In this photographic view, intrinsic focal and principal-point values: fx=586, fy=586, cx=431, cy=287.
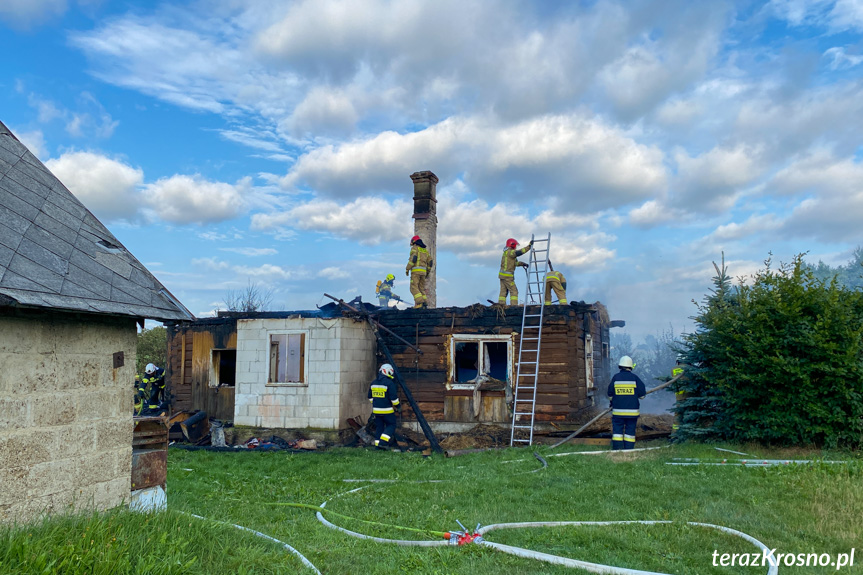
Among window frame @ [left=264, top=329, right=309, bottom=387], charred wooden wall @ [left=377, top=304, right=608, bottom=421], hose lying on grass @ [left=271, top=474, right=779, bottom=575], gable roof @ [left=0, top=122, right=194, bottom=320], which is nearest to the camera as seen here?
hose lying on grass @ [left=271, top=474, right=779, bottom=575]

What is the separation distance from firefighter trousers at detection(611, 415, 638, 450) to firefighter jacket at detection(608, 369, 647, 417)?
0.11 metres

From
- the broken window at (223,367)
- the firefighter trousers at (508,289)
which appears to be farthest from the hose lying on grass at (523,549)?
the broken window at (223,367)

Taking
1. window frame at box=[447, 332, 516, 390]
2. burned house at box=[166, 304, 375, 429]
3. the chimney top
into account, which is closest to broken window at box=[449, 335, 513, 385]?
window frame at box=[447, 332, 516, 390]

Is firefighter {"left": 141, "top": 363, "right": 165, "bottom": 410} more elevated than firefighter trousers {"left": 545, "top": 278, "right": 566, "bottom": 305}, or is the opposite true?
firefighter trousers {"left": 545, "top": 278, "right": 566, "bottom": 305}

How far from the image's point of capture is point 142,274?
256 inches

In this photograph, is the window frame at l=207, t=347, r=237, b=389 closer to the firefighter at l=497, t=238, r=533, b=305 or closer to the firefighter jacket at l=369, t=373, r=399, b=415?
the firefighter jacket at l=369, t=373, r=399, b=415

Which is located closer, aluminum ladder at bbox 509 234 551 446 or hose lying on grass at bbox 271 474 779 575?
hose lying on grass at bbox 271 474 779 575

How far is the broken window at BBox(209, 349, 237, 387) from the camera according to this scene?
16.1m

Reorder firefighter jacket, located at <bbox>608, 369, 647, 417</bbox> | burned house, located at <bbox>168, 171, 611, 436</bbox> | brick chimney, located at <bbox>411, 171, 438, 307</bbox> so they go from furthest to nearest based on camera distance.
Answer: brick chimney, located at <bbox>411, 171, 438, 307</bbox> < burned house, located at <bbox>168, 171, 611, 436</bbox> < firefighter jacket, located at <bbox>608, 369, 647, 417</bbox>

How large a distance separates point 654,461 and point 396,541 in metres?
5.43

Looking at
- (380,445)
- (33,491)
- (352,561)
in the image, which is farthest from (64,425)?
(380,445)

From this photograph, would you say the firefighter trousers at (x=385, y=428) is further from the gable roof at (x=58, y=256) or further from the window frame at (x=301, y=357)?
the gable roof at (x=58, y=256)

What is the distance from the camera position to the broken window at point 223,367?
1611cm

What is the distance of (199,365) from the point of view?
16250mm
